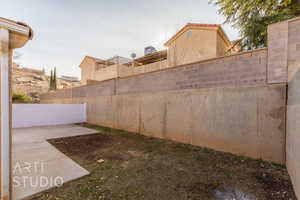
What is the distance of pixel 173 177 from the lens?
7.29 ft

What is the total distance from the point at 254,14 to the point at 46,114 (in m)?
11.7

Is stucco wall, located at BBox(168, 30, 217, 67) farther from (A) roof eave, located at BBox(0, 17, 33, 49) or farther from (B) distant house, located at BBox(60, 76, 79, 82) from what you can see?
(B) distant house, located at BBox(60, 76, 79, 82)

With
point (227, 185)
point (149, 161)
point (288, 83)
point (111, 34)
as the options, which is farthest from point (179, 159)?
point (111, 34)

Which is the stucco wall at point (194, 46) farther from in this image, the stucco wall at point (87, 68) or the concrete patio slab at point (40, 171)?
the stucco wall at point (87, 68)

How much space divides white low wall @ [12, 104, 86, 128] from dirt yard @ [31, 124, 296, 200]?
5.86 meters

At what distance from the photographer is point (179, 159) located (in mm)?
2992

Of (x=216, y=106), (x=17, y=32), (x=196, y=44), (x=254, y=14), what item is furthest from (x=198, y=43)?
(x=17, y=32)

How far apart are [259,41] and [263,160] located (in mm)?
4728

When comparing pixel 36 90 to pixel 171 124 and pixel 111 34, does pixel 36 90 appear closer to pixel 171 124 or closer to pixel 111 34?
pixel 111 34

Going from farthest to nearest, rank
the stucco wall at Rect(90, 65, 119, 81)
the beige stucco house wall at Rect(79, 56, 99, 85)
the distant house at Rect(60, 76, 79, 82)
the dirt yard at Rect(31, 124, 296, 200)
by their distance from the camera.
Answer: the distant house at Rect(60, 76, 79, 82)
the beige stucco house wall at Rect(79, 56, 99, 85)
the stucco wall at Rect(90, 65, 119, 81)
the dirt yard at Rect(31, 124, 296, 200)

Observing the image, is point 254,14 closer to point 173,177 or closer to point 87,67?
point 173,177

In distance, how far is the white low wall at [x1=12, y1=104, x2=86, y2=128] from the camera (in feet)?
22.9

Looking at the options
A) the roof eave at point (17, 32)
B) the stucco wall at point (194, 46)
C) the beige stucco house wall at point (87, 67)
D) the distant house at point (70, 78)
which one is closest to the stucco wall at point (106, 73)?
the beige stucco house wall at point (87, 67)

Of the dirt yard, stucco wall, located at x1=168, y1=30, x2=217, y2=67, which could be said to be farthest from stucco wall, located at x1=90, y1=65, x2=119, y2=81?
the dirt yard
